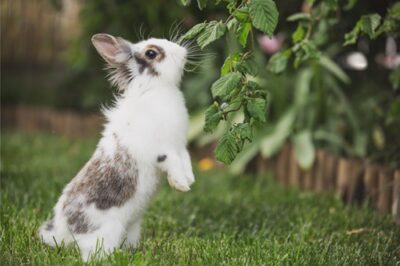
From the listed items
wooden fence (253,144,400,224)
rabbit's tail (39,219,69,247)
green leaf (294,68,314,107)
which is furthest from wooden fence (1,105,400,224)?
rabbit's tail (39,219,69,247)

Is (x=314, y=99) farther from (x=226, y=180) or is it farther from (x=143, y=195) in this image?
(x=143, y=195)

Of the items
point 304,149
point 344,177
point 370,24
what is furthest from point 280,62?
point 304,149

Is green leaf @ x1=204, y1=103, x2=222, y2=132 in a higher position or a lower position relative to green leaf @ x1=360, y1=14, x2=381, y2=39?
lower

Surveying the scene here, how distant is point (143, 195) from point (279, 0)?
3.41 meters

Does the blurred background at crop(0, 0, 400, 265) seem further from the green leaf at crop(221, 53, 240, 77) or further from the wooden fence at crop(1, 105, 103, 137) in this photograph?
the green leaf at crop(221, 53, 240, 77)

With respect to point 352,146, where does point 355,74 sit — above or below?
above

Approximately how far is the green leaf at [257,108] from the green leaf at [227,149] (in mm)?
134

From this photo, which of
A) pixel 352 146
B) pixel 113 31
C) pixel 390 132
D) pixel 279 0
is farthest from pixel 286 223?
pixel 113 31

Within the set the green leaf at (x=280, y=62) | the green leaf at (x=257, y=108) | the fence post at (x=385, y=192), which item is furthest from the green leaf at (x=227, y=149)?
the fence post at (x=385, y=192)

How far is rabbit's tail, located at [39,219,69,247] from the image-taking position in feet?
9.98

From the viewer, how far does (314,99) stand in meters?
5.81

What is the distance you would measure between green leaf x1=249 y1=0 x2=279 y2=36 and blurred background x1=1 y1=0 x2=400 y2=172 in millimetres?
1586

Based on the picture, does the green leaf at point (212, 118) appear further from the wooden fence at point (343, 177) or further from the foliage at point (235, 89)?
the wooden fence at point (343, 177)

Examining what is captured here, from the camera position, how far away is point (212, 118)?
2.85m
